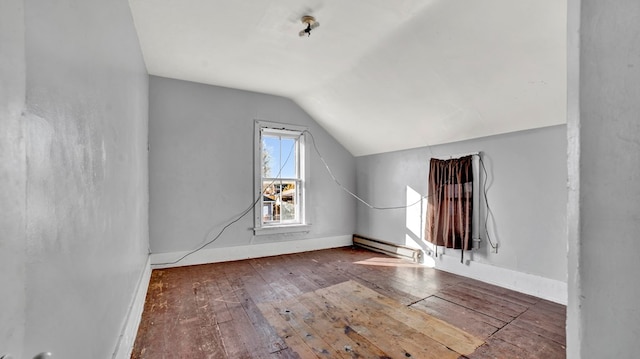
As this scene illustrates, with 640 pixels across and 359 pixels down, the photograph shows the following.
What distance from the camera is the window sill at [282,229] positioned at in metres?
4.12

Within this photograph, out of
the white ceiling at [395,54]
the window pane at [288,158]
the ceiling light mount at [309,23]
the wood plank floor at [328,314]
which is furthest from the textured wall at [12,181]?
the window pane at [288,158]

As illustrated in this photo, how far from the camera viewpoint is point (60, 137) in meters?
0.87

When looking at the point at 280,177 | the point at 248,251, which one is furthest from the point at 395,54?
the point at 248,251

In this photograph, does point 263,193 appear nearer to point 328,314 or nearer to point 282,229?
point 282,229

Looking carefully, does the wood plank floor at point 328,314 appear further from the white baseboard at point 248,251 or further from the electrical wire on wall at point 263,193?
the electrical wire on wall at point 263,193

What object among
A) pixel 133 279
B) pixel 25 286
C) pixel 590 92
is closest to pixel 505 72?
pixel 590 92

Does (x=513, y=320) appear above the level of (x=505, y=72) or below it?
below

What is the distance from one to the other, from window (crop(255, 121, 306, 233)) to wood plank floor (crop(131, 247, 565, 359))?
0.97 metres

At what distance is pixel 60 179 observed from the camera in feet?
2.81

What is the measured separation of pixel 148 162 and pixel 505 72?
13.1 ft

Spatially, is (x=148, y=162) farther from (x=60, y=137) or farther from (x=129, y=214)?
(x=60, y=137)

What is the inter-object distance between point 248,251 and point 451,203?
9.53ft

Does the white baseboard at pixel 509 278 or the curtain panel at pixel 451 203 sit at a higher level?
the curtain panel at pixel 451 203

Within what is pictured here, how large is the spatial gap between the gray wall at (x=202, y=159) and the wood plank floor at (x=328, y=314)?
23.0 inches
